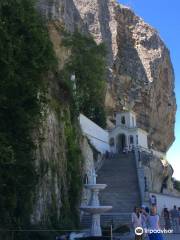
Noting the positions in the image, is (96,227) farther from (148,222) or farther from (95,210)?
(148,222)

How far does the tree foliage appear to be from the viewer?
44.2ft

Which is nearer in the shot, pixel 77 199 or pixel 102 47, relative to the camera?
pixel 77 199

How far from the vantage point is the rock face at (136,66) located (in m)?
60.7

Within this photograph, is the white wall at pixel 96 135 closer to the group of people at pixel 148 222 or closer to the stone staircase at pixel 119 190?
the stone staircase at pixel 119 190

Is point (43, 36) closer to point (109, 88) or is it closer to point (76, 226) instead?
point (76, 226)

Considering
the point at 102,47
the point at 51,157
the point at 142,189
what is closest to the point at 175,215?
the point at 142,189

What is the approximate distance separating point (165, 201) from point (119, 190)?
524 cm

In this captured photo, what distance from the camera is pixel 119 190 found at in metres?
28.4

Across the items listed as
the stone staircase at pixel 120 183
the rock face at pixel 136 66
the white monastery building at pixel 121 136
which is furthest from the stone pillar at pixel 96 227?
the rock face at pixel 136 66

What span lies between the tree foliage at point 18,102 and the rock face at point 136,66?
135ft

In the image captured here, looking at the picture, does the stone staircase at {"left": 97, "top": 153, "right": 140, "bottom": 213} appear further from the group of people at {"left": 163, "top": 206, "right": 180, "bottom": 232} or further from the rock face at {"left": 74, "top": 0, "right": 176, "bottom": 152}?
the rock face at {"left": 74, "top": 0, "right": 176, "bottom": 152}


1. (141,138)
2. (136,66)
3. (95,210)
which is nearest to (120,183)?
(95,210)

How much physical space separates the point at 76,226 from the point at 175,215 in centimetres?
649

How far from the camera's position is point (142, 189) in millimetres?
28047
